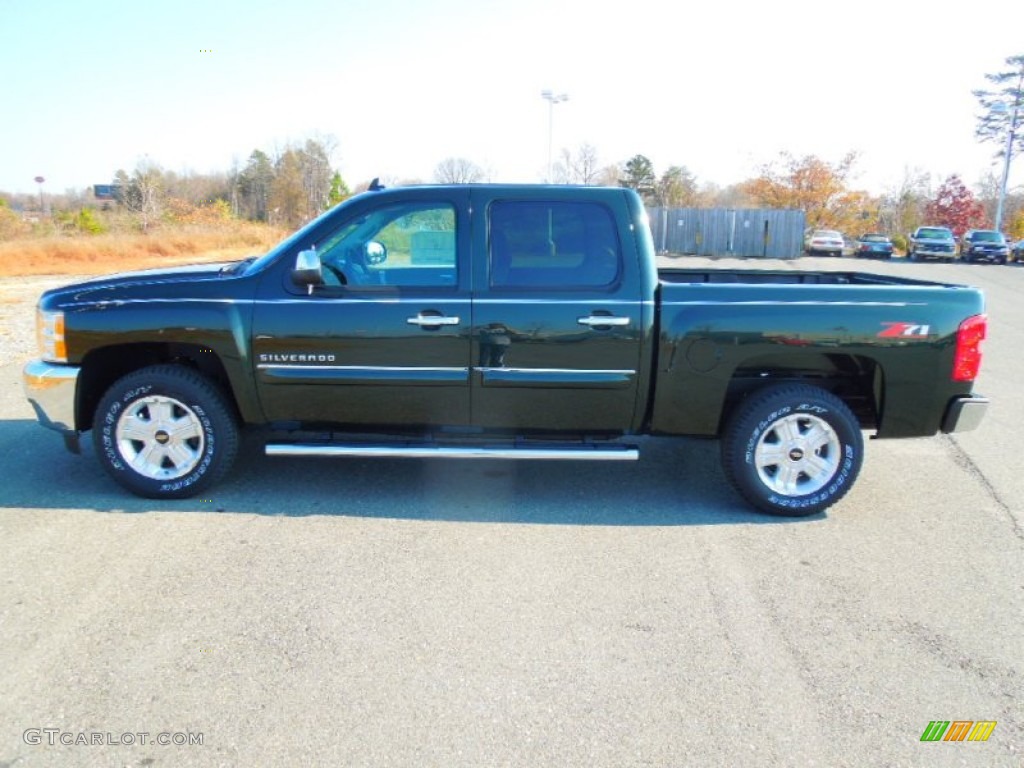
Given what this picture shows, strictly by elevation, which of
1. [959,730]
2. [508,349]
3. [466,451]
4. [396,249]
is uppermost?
[396,249]

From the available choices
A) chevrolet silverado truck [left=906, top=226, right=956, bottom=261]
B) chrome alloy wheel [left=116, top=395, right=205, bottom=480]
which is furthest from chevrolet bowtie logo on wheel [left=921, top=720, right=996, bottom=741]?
chevrolet silverado truck [left=906, top=226, right=956, bottom=261]

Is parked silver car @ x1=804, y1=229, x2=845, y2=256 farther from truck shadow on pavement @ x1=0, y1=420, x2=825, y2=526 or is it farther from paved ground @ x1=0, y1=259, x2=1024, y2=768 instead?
truck shadow on pavement @ x1=0, y1=420, x2=825, y2=526

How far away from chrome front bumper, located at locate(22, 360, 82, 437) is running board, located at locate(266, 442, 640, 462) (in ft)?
4.11

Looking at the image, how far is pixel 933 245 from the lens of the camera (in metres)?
36.6

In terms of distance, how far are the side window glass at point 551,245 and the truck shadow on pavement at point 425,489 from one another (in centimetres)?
141

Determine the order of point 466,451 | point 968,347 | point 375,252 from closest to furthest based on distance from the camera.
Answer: point 968,347, point 466,451, point 375,252

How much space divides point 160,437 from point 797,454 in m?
3.95

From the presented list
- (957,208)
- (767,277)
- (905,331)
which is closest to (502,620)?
(905,331)

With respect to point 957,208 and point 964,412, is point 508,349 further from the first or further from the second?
point 957,208

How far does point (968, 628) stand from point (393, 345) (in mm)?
3278

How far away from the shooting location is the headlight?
4566mm

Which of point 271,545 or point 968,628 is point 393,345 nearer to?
point 271,545

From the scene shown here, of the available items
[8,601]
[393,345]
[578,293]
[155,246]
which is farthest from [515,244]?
[155,246]

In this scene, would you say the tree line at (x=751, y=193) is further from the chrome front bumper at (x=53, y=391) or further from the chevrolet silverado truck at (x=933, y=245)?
the chrome front bumper at (x=53, y=391)
